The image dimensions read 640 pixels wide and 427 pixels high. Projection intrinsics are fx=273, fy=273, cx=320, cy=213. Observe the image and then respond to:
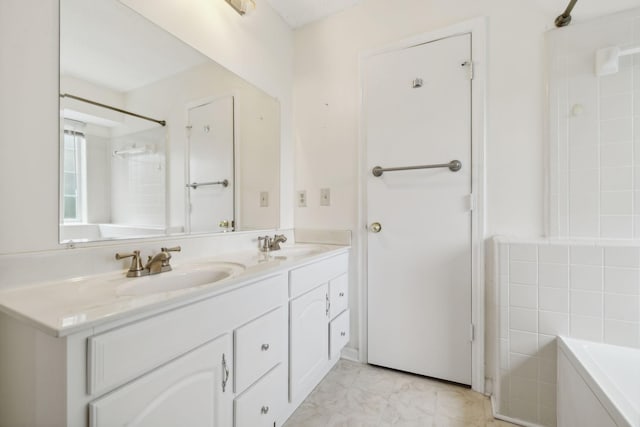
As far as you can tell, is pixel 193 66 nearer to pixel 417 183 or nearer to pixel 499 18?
pixel 417 183

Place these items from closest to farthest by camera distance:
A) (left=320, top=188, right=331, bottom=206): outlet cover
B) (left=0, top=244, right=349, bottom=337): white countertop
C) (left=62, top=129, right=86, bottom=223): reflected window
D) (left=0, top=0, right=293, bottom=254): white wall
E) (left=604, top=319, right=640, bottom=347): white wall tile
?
1. (left=0, top=244, right=349, bottom=337): white countertop
2. (left=0, top=0, right=293, bottom=254): white wall
3. (left=62, top=129, right=86, bottom=223): reflected window
4. (left=604, top=319, right=640, bottom=347): white wall tile
5. (left=320, top=188, right=331, bottom=206): outlet cover

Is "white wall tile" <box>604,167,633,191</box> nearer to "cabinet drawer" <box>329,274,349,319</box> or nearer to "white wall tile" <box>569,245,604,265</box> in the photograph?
"white wall tile" <box>569,245,604,265</box>

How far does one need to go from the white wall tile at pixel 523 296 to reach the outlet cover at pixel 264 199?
4.71 ft

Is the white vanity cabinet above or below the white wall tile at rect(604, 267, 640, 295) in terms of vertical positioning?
below

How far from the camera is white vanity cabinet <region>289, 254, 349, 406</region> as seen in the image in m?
1.25

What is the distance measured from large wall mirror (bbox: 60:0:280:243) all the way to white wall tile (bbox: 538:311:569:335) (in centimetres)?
157

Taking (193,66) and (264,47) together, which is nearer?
(193,66)

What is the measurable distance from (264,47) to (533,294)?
2066 millimetres

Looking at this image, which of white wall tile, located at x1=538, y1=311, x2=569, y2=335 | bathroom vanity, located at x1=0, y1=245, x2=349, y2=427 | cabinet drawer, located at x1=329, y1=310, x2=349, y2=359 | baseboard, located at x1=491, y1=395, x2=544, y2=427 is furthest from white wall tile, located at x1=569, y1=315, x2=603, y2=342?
bathroom vanity, located at x1=0, y1=245, x2=349, y2=427

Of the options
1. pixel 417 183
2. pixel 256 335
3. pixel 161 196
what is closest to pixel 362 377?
pixel 256 335

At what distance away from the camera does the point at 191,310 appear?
30.3 inches

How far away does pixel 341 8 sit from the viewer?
185cm

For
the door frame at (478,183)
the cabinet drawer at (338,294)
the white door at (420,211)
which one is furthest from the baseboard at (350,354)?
the door frame at (478,183)

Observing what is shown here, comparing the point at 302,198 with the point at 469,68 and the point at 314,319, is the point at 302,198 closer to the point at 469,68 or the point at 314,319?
the point at 314,319
